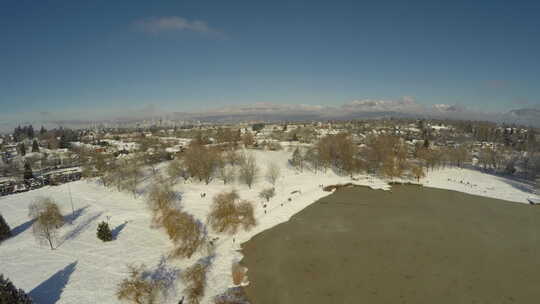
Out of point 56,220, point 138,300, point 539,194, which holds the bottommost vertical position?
point 539,194

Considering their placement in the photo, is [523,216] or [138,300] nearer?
[138,300]

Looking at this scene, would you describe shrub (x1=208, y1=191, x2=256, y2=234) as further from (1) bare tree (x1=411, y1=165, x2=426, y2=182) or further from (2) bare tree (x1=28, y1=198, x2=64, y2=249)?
(1) bare tree (x1=411, y1=165, x2=426, y2=182)

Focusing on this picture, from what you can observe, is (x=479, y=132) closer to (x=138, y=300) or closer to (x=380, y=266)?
(x=380, y=266)

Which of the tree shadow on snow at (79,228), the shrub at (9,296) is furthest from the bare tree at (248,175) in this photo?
the shrub at (9,296)

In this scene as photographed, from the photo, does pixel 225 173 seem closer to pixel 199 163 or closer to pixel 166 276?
pixel 199 163

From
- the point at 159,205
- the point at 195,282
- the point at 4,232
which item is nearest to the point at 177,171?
the point at 159,205

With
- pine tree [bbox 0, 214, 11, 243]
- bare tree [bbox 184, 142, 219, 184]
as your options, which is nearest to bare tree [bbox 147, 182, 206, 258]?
pine tree [bbox 0, 214, 11, 243]

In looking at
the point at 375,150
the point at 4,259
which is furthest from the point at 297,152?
the point at 4,259
